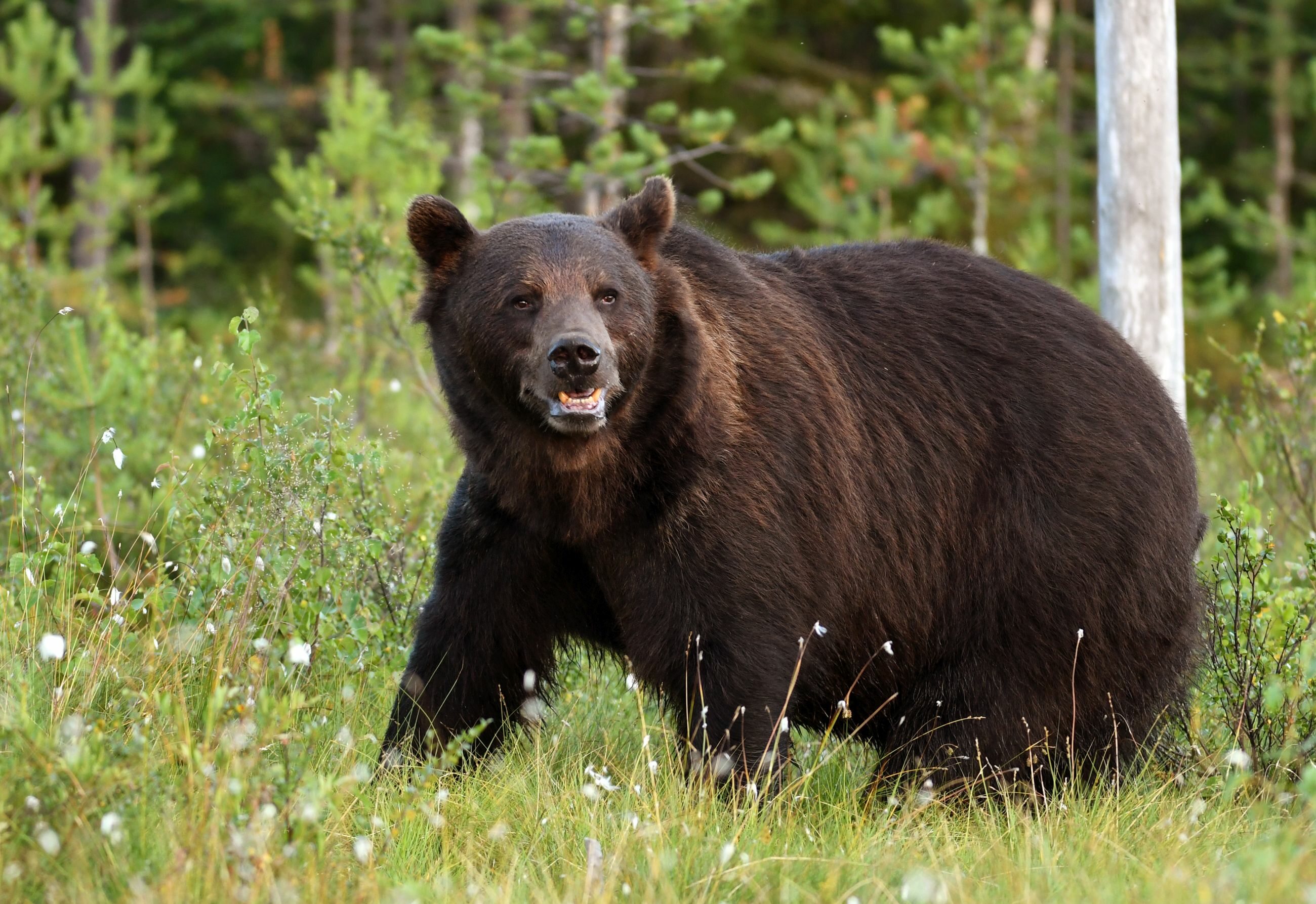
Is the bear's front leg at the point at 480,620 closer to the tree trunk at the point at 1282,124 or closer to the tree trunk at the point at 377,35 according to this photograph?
the tree trunk at the point at 1282,124

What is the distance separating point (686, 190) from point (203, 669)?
1720 cm

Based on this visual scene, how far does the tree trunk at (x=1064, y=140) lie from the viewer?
20.2 meters

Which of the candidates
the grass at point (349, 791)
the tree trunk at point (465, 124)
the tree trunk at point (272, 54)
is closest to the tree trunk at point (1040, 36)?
the tree trunk at point (465, 124)

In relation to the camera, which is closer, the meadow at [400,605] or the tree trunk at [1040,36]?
the meadow at [400,605]

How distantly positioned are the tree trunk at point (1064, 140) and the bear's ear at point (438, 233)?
1625cm

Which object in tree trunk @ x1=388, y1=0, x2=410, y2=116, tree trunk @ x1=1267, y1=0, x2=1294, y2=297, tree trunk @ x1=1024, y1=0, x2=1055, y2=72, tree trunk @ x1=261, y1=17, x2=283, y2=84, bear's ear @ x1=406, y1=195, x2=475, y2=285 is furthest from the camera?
tree trunk @ x1=261, y1=17, x2=283, y2=84

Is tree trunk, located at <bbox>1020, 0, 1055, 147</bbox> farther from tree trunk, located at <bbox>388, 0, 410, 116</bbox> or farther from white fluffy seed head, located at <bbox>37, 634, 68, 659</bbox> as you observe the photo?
white fluffy seed head, located at <bbox>37, 634, 68, 659</bbox>

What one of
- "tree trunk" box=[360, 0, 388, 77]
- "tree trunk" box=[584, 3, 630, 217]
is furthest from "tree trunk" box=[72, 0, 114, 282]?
"tree trunk" box=[584, 3, 630, 217]

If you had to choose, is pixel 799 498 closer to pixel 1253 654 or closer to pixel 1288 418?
pixel 1253 654

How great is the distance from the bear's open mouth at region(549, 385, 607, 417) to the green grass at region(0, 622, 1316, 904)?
0.83 m

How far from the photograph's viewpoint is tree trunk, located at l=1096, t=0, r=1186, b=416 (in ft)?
20.1

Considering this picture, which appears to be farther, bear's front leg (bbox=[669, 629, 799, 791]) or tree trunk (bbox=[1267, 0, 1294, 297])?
tree trunk (bbox=[1267, 0, 1294, 297])

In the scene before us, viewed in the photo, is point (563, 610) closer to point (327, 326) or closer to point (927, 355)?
point (927, 355)

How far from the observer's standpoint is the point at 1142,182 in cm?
620
